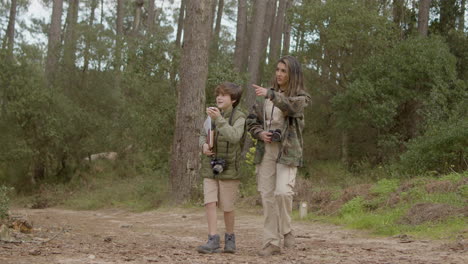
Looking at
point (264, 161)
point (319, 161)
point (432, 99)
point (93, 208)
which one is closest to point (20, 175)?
point (93, 208)

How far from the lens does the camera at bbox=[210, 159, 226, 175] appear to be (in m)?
5.89

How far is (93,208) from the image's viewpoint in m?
17.5

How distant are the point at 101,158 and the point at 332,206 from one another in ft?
48.5

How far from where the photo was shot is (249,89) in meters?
22.1

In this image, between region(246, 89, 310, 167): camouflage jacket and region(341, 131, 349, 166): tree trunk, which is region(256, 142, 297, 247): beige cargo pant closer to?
region(246, 89, 310, 167): camouflage jacket

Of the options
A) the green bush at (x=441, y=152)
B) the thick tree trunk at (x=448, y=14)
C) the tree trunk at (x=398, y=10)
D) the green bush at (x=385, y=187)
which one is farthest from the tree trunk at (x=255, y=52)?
the green bush at (x=385, y=187)

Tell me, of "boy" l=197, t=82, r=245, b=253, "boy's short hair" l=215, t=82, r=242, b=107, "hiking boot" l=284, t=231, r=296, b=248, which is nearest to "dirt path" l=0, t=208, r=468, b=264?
"hiking boot" l=284, t=231, r=296, b=248

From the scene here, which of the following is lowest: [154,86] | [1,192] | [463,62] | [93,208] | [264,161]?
[93,208]

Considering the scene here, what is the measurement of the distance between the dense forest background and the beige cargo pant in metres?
9.21

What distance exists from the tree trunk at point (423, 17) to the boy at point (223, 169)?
17.5 m

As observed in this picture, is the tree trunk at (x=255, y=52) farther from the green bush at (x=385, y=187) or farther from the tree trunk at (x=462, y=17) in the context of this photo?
the green bush at (x=385, y=187)

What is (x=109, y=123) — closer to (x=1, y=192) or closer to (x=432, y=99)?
(x=432, y=99)

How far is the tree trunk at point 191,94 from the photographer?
43.0 feet

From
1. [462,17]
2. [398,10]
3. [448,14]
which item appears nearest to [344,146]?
[398,10]
